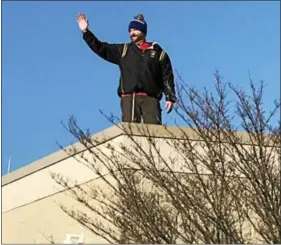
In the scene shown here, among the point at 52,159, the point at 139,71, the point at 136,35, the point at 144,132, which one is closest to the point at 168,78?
the point at 139,71

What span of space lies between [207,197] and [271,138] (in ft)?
3.45

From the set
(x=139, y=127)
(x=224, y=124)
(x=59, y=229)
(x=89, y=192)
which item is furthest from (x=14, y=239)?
(x=224, y=124)

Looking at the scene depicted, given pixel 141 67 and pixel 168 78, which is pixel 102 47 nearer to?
pixel 141 67

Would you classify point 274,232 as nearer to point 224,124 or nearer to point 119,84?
point 224,124

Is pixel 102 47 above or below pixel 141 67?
above

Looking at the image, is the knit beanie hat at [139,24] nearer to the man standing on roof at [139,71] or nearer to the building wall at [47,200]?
the man standing on roof at [139,71]

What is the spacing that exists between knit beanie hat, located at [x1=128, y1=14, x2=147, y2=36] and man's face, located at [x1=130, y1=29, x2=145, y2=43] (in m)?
0.04

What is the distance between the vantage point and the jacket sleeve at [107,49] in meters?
9.70

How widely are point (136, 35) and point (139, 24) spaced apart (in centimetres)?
17

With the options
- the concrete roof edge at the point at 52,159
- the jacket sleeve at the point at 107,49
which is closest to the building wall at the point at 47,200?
the concrete roof edge at the point at 52,159

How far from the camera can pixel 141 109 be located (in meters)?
9.73

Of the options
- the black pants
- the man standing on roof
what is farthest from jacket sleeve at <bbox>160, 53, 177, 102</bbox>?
the black pants

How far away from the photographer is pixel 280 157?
8.13 metres

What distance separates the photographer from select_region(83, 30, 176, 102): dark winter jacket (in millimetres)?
9594
